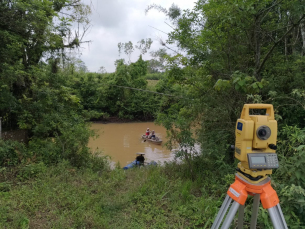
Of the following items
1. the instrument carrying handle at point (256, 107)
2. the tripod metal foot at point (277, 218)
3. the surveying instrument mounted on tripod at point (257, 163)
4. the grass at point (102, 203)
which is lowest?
the grass at point (102, 203)

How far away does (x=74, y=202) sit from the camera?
2.91m

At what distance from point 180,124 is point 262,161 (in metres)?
2.60

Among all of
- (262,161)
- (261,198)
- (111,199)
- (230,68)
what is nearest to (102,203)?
(111,199)

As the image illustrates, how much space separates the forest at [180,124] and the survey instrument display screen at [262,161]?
86 cm

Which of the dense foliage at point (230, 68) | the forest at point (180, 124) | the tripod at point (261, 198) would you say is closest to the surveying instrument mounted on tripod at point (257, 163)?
the tripod at point (261, 198)

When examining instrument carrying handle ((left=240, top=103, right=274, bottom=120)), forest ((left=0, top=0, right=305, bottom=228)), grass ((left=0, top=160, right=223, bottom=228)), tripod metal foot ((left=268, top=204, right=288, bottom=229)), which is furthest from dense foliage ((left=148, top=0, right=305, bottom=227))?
tripod metal foot ((left=268, top=204, right=288, bottom=229))

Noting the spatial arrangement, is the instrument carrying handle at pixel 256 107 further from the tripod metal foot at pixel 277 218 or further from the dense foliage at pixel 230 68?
the dense foliage at pixel 230 68

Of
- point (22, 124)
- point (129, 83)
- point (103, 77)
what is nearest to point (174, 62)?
point (22, 124)

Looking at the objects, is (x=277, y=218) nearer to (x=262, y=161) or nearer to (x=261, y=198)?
(x=261, y=198)

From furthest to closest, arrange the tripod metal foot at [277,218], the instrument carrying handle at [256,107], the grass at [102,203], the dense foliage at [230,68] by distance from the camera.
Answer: the dense foliage at [230,68]
the grass at [102,203]
the instrument carrying handle at [256,107]
the tripod metal foot at [277,218]

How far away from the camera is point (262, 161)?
4.20ft

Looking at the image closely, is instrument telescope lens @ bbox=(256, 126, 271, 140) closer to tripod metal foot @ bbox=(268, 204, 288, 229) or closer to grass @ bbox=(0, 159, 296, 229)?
tripod metal foot @ bbox=(268, 204, 288, 229)

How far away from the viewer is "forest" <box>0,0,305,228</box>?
253 centimetres

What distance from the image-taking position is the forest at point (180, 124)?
8.31 ft
